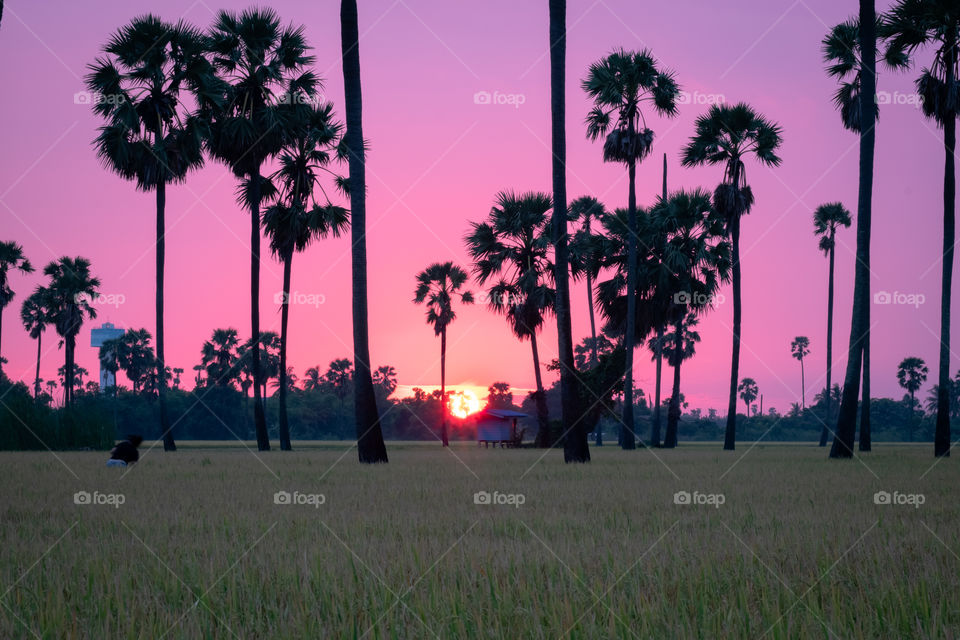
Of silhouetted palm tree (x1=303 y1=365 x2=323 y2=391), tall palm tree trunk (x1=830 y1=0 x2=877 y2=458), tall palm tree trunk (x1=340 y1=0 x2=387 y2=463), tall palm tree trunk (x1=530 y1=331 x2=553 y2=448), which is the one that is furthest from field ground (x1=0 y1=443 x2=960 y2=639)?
silhouetted palm tree (x1=303 y1=365 x2=323 y2=391)

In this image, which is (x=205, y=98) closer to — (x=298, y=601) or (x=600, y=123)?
→ (x=600, y=123)

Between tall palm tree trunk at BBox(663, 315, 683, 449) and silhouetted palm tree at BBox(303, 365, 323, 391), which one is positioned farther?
silhouetted palm tree at BBox(303, 365, 323, 391)

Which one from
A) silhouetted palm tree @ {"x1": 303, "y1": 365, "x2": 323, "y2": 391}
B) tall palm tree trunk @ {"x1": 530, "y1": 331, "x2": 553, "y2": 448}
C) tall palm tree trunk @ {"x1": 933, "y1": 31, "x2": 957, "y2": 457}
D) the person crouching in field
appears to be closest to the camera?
the person crouching in field

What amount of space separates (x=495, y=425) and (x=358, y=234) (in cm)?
3786

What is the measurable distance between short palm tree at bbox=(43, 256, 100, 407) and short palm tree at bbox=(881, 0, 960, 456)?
56341 millimetres

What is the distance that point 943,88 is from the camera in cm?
2936

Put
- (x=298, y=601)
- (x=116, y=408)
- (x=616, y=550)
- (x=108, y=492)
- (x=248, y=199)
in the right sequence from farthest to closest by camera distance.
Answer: (x=116, y=408), (x=248, y=199), (x=108, y=492), (x=616, y=550), (x=298, y=601)

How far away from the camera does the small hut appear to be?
59.2 metres

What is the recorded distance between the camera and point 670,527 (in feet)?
Answer: 30.3

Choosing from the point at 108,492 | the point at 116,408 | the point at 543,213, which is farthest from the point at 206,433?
the point at 108,492

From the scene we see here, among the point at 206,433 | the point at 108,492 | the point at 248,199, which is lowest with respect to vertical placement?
the point at 206,433

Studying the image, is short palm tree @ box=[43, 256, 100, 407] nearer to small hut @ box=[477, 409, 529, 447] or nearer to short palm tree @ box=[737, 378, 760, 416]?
small hut @ box=[477, 409, 529, 447]

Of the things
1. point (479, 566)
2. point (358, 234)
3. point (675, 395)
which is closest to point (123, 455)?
point (358, 234)

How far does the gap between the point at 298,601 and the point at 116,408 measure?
98.7 metres
